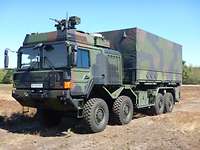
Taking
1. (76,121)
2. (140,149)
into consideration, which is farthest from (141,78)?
(140,149)

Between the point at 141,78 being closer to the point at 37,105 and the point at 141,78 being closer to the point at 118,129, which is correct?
the point at 118,129

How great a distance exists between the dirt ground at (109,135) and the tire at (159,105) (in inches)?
60.7

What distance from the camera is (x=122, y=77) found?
13.2m

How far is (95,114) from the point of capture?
36.5 ft

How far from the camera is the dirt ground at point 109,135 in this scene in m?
9.29

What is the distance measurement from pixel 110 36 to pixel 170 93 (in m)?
4.83

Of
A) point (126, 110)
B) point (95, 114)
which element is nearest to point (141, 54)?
point (126, 110)

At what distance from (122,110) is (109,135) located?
208 cm

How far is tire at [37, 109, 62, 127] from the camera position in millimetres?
12703

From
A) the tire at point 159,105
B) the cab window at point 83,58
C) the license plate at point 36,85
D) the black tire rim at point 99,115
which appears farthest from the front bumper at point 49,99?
the tire at point 159,105

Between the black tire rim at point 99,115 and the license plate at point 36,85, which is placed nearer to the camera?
the license plate at point 36,85

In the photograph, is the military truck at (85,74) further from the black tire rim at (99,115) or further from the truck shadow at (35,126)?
the truck shadow at (35,126)

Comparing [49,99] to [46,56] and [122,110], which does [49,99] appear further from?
[122,110]

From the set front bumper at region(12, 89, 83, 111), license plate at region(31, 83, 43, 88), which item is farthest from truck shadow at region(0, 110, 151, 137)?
license plate at region(31, 83, 43, 88)
